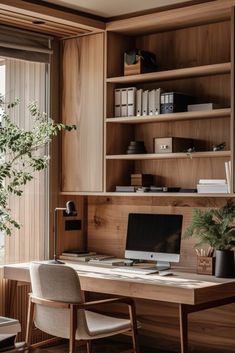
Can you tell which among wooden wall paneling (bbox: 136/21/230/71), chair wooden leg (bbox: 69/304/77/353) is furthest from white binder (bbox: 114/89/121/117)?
chair wooden leg (bbox: 69/304/77/353)

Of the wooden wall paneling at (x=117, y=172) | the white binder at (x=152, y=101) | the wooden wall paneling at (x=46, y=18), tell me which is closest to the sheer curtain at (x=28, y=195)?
the wooden wall paneling at (x=46, y=18)

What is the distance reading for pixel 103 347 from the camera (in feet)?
17.2

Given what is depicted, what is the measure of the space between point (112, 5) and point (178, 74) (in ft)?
2.24

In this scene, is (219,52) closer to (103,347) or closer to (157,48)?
(157,48)

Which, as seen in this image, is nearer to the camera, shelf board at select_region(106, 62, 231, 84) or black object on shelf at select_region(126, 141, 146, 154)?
shelf board at select_region(106, 62, 231, 84)

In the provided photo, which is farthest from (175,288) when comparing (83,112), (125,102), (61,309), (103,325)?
(83,112)

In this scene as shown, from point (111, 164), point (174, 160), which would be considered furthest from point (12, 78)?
point (174, 160)

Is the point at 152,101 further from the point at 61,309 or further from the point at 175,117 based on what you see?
the point at 61,309

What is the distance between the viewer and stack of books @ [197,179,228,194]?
447cm

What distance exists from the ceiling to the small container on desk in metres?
1.77

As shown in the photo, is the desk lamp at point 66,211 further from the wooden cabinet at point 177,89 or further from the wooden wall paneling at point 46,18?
the wooden wall paneling at point 46,18

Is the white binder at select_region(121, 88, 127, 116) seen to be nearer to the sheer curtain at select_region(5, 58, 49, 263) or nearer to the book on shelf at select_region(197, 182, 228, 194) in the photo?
the sheer curtain at select_region(5, 58, 49, 263)

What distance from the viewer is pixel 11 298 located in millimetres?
4988

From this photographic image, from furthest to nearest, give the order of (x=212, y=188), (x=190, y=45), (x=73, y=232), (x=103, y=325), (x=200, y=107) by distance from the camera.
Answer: (x=73, y=232) → (x=190, y=45) → (x=200, y=107) → (x=212, y=188) → (x=103, y=325)
